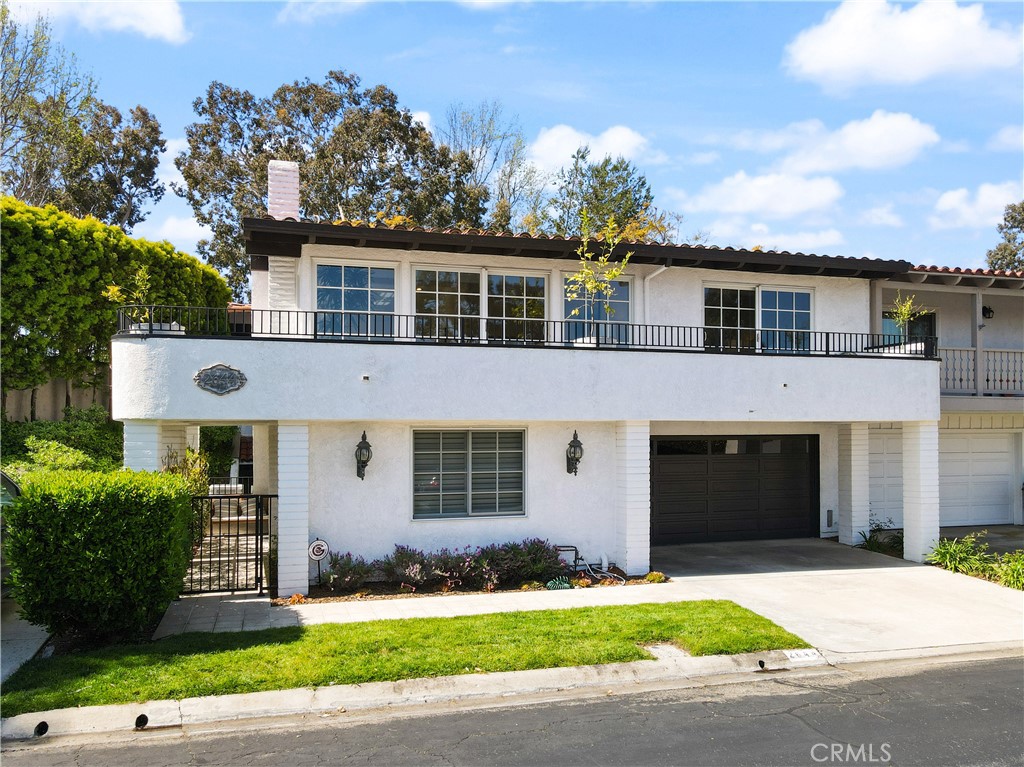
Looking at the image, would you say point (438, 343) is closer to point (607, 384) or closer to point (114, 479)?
point (607, 384)

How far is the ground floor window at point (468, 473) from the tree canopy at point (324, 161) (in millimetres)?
19427

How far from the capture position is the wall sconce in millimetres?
12672

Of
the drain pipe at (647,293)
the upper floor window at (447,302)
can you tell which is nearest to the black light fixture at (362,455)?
the upper floor window at (447,302)

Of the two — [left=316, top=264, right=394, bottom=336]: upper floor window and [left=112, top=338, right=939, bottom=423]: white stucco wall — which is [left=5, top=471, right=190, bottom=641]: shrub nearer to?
[left=112, top=338, right=939, bottom=423]: white stucco wall

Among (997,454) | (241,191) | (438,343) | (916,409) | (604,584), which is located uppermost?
(241,191)

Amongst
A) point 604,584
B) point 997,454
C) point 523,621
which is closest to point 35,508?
point 523,621

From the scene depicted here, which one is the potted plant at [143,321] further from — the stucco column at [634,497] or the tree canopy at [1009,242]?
the tree canopy at [1009,242]

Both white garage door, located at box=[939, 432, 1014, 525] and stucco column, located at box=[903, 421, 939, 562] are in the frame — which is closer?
stucco column, located at box=[903, 421, 939, 562]

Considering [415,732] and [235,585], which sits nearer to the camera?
[415,732]

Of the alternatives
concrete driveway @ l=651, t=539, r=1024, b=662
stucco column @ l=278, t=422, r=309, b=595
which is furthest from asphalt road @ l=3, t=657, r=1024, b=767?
stucco column @ l=278, t=422, r=309, b=595

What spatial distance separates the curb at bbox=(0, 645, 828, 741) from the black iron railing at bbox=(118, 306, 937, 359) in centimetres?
534

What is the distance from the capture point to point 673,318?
47.6 ft

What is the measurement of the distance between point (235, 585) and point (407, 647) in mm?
4017

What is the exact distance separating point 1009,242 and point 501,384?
43.7 meters
